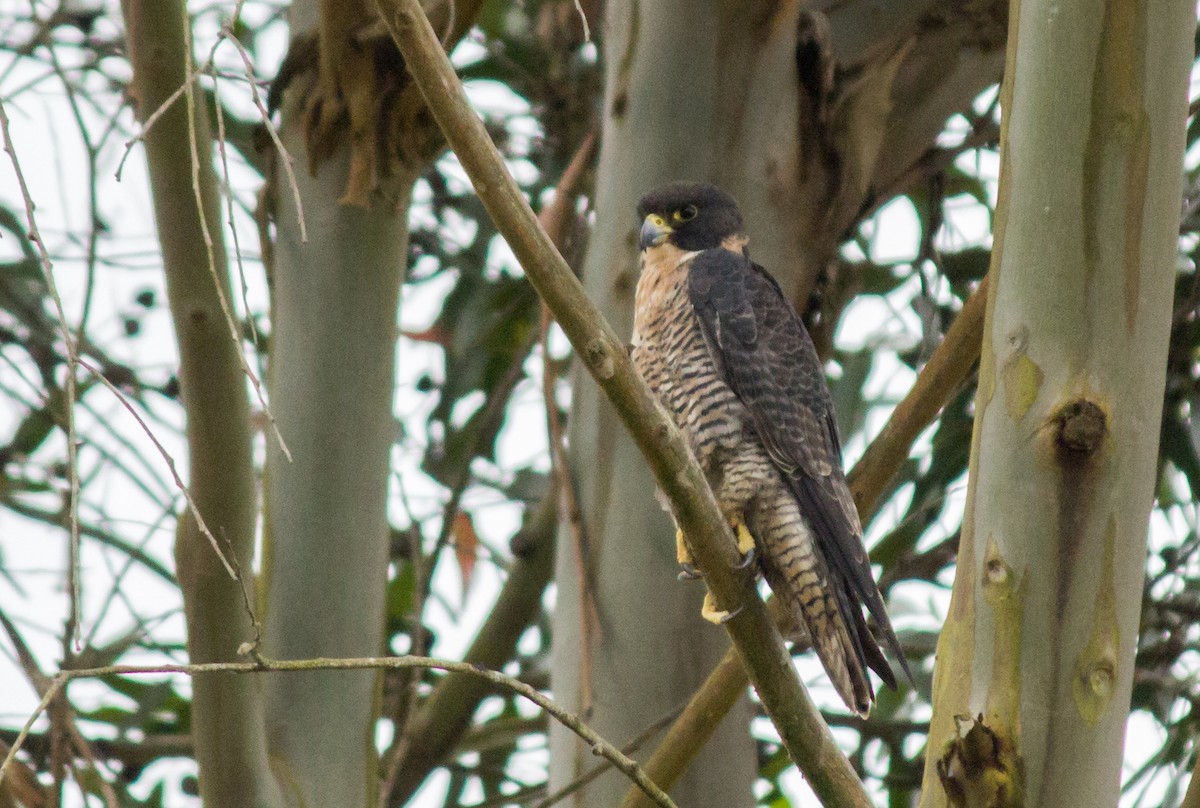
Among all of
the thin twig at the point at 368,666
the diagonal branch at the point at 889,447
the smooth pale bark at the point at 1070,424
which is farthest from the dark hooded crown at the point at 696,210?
the thin twig at the point at 368,666

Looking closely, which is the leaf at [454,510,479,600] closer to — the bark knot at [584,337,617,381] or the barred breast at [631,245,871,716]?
the barred breast at [631,245,871,716]

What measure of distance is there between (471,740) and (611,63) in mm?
1704

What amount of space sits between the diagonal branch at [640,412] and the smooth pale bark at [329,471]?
824 mm

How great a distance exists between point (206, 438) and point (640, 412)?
791mm

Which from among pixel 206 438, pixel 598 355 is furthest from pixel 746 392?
pixel 598 355

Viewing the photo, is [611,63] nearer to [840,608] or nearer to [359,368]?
[359,368]

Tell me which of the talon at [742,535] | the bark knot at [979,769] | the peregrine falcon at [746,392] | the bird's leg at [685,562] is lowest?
the bark knot at [979,769]

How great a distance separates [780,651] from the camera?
176 cm

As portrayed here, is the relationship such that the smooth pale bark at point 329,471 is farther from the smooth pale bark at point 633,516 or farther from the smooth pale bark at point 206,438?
the smooth pale bark at point 633,516

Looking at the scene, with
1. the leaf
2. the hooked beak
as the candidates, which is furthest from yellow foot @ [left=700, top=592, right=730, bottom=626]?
the leaf

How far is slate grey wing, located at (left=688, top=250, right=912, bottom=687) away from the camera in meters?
2.59

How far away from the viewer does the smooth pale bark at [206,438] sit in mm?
2035

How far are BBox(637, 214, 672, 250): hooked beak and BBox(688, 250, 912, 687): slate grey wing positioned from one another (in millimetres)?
→ 141

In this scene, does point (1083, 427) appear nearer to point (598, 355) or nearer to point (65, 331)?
point (598, 355)
